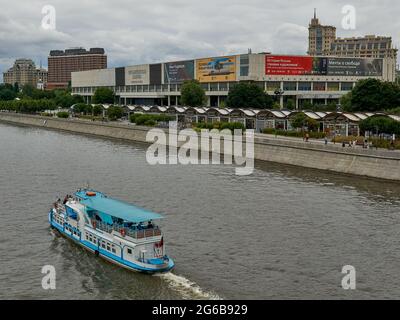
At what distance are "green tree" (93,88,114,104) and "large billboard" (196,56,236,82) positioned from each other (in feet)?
125

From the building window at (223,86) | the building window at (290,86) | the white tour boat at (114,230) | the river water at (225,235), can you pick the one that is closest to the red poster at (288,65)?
the building window at (290,86)

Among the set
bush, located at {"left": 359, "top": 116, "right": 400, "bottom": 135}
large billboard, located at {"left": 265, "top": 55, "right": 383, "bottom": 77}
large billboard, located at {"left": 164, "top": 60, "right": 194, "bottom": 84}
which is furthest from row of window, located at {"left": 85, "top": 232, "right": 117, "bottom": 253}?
large billboard, located at {"left": 164, "top": 60, "right": 194, "bottom": 84}

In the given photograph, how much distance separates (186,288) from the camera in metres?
26.9

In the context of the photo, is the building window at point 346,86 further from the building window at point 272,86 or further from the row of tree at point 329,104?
the building window at point 272,86

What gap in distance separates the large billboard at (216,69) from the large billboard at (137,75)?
24.2 metres

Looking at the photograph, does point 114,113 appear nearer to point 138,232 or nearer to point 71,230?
point 71,230

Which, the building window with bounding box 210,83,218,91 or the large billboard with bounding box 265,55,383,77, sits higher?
the large billboard with bounding box 265,55,383,77

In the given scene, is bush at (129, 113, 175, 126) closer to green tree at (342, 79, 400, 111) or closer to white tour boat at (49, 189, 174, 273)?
green tree at (342, 79, 400, 111)

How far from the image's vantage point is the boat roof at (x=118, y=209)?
1193 inches

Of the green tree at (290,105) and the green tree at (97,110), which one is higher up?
the green tree at (290,105)

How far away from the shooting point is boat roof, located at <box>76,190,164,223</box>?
30.3 meters
